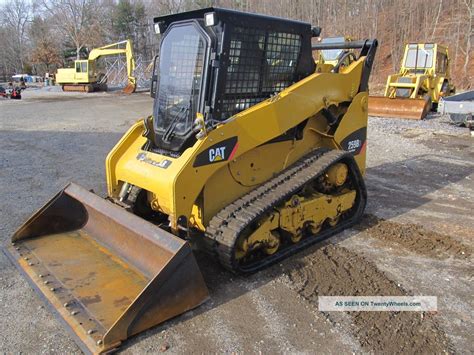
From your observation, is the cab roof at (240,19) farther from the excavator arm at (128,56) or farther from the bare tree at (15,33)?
the bare tree at (15,33)

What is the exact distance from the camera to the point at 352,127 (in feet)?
17.0

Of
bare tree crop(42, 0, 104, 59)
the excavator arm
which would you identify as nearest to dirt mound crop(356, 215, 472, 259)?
the excavator arm

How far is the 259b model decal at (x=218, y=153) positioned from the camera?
142 inches

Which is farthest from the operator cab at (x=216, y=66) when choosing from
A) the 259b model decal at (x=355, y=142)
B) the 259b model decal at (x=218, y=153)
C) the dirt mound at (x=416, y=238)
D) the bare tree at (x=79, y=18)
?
the bare tree at (x=79, y=18)

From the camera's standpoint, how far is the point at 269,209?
12.8 ft

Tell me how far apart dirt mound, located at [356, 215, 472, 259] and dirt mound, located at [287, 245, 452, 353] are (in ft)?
2.35

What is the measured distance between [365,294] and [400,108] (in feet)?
38.3

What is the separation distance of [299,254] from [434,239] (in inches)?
67.2

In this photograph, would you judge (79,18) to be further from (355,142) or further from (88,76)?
(355,142)

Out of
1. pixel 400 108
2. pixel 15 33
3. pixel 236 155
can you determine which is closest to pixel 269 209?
pixel 236 155

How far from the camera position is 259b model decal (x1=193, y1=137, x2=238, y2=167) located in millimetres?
3619

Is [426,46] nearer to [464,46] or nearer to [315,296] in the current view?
[464,46]

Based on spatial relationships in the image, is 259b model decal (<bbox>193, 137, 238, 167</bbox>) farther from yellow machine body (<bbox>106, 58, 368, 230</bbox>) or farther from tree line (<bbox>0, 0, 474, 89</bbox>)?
tree line (<bbox>0, 0, 474, 89</bbox>)

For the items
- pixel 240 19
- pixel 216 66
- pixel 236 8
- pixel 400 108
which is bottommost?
pixel 400 108
